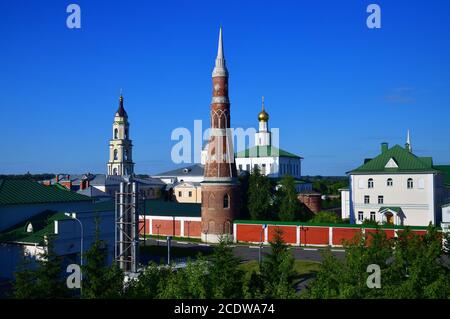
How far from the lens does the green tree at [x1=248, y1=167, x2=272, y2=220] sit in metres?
46.2

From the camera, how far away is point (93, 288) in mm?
16266

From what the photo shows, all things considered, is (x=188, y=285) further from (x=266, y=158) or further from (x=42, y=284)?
Result: (x=266, y=158)

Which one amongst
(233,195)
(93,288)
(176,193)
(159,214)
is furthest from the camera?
(176,193)

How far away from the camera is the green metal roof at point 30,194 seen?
100ft

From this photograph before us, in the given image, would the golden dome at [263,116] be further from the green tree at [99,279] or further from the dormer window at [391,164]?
the green tree at [99,279]

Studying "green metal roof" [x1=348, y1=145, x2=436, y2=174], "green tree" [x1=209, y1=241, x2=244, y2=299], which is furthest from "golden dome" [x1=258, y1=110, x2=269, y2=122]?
"green tree" [x1=209, y1=241, x2=244, y2=299]

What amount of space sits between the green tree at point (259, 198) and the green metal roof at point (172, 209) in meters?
5.02

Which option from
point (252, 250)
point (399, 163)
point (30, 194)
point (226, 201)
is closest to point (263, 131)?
point (399, 163)

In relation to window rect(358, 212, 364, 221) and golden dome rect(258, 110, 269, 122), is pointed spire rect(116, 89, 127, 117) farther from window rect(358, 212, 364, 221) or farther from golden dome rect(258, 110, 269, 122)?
window rect(358, 212, 364, 221)

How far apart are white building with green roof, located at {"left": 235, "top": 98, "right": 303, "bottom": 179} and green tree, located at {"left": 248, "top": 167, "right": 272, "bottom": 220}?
933 inches

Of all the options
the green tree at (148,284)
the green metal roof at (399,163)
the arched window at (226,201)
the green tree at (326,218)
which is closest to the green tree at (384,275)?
the green tree at (148,284)
